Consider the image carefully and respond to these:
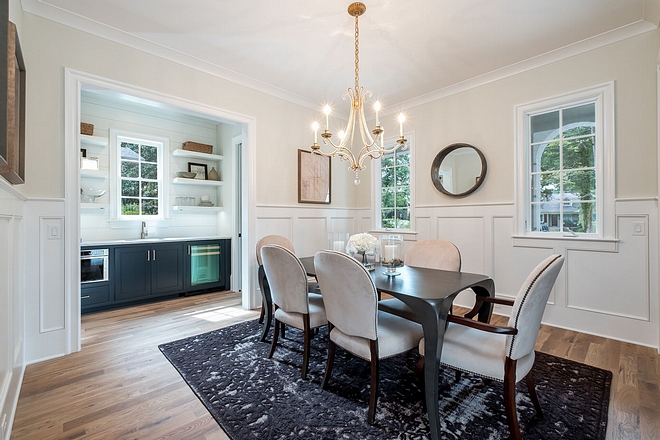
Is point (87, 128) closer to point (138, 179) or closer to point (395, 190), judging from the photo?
point (138, 179)

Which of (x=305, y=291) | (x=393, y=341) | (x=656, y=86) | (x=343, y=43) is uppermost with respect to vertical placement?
(x=343, y=43)

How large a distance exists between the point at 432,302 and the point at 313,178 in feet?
10.3

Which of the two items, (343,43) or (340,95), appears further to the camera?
(340,95)

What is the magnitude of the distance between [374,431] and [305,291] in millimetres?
893

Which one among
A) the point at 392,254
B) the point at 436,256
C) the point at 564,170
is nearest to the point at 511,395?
the point at 392,254

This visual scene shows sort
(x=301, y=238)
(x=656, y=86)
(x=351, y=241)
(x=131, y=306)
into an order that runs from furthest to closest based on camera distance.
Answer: (x=301, y=238) → (x=131, y=306) → (x=656, y=86) → (x=351, y=241)

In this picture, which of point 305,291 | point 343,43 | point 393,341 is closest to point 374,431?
point 393,341

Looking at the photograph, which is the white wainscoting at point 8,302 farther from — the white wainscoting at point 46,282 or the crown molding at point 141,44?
the crown molding at point 141,44

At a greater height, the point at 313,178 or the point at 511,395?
the point at 313,178

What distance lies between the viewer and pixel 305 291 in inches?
84.3

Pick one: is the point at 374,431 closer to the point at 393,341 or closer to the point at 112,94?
the point at 393,341

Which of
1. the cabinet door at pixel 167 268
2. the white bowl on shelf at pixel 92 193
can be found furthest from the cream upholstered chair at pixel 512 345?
the white bowl on shelf at pixel 92 193

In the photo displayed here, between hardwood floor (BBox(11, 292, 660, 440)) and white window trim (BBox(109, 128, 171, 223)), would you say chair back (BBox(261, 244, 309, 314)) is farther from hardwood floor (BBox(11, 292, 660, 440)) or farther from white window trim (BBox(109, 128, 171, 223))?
white window trim (BBox(109, 128, 171, 223))

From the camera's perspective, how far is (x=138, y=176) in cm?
455
